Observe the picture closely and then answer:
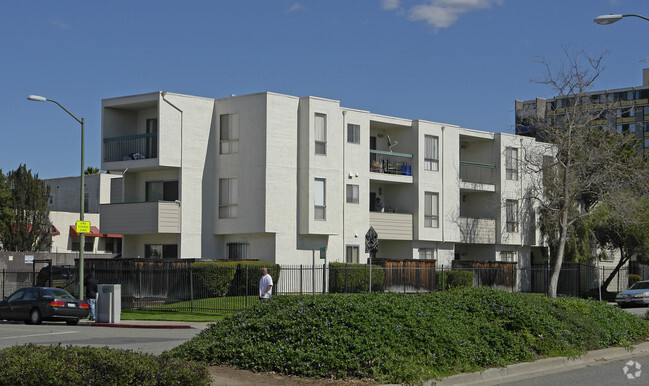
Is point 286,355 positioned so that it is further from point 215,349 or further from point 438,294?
point 438,294

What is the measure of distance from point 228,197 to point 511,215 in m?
19.1

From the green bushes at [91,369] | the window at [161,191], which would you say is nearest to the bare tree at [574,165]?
the window at [161,191]

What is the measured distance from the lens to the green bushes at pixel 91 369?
10344 mm

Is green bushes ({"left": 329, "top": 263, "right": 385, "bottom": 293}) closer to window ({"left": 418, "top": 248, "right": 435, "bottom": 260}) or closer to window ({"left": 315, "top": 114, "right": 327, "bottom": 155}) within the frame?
window ({"left": 315, "top": 114, "right": 327, "bottom": 155})

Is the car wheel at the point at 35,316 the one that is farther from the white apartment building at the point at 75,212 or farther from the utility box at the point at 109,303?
the white apartment building at the point at 75,212

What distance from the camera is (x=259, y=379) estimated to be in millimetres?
12133

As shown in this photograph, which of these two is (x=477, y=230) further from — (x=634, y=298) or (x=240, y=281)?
(x=240, y=281)

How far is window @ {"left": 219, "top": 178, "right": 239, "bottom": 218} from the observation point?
41031mm

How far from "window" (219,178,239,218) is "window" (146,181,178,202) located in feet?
A: 7.41

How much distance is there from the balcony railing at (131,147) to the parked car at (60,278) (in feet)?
20.5

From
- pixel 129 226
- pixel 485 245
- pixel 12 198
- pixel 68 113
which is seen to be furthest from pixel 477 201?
pixel 12 198

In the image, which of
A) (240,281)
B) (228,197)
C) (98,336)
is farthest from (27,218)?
(98,336)

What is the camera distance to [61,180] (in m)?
69.6

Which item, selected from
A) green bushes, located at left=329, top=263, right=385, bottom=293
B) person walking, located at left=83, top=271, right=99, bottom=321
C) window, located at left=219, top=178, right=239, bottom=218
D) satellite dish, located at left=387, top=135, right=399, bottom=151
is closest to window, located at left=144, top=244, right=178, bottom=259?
window, located at left=219, top=178, right=239, bottom=218
